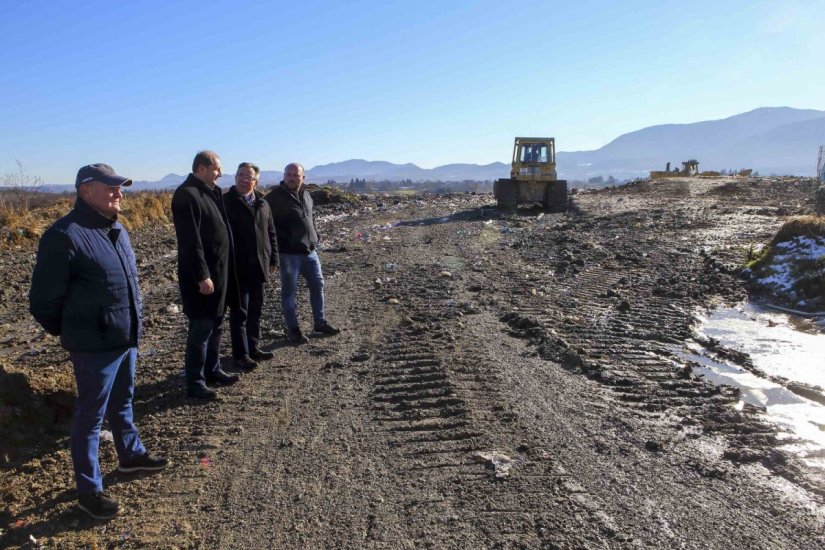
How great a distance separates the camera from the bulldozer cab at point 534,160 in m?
18.8

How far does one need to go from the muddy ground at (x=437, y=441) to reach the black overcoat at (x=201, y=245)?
2.45 feet

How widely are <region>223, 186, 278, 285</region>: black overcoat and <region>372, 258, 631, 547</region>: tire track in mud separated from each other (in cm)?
127

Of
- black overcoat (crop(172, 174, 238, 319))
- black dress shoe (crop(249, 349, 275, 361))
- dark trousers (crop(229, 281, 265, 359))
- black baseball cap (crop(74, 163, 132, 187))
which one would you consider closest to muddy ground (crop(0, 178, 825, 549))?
black dress shoe (crop(249, 349, 275, 361))

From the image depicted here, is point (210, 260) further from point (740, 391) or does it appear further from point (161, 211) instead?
point (161, 211)

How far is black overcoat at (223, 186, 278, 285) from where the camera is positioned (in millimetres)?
4633

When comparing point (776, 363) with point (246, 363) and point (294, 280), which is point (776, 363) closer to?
point (294, 280)

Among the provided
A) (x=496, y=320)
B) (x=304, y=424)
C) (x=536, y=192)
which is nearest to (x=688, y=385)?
(x=496, y=320)

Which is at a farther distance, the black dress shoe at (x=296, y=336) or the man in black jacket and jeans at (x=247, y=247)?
the black dress shoe at (x=296, y=336)

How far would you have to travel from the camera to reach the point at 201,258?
3898 mm

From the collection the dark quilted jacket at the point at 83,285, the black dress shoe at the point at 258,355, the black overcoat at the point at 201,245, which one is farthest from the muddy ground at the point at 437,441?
the dark quilted jacket at the point at 83,285

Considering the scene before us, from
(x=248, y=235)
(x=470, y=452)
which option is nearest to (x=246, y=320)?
(x=248, y=235)

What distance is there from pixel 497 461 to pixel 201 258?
7.49ft

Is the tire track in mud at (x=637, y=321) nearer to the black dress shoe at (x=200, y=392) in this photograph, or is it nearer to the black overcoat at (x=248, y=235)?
the black overcoat at (x=248, y=235)

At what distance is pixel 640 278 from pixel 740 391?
4.02 meters
